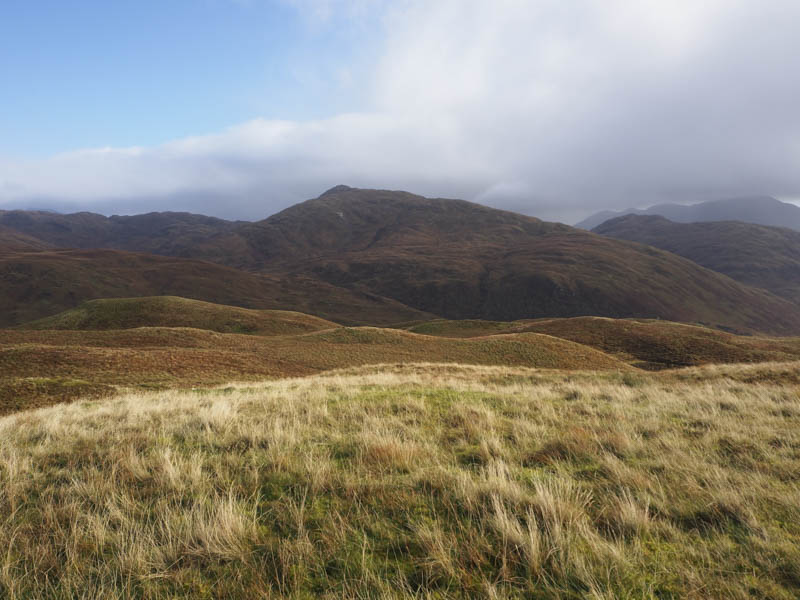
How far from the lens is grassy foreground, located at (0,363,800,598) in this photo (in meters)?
2.62

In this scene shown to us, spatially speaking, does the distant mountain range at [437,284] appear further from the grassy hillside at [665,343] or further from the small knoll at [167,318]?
the grassy hillside at [665,343]

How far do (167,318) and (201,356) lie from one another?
25.2 meters

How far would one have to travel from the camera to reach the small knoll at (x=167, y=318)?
42344 millimetres

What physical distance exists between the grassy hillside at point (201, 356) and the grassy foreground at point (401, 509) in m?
11.9

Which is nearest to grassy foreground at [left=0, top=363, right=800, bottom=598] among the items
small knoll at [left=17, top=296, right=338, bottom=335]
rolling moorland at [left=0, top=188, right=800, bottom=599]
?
rolling moorland at [left=0, top=188, right=800, bottom=599]

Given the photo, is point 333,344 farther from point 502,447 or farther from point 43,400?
point 502,447

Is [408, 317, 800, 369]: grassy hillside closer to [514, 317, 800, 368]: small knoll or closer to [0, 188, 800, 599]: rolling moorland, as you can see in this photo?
[514, 317, 800, 368]: small knoll

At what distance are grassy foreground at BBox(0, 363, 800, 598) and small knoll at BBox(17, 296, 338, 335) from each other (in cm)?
4059

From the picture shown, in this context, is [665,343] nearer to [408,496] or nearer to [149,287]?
[408,496]

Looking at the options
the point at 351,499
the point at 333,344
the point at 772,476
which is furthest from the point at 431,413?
the point at 333,344

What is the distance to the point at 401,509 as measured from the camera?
3535 millimetres

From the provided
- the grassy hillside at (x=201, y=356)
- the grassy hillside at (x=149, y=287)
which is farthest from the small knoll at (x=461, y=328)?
the grassy hillside at (x=149, y=287)

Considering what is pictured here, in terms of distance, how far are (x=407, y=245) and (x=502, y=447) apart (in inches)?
7656

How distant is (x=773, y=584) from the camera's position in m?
2.53
